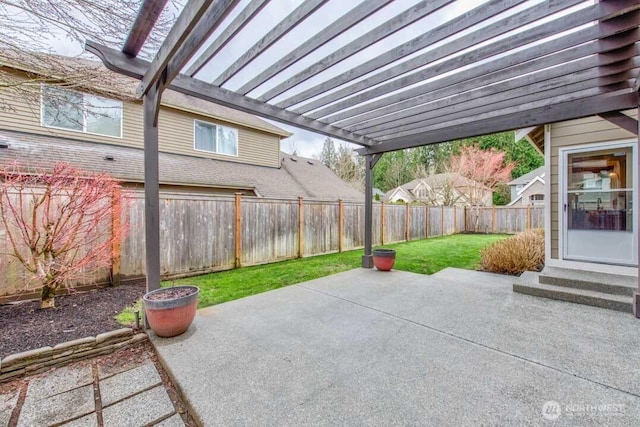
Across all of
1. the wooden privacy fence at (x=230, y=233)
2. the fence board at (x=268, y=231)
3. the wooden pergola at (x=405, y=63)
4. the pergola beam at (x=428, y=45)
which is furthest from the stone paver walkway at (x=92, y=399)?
the fence board at (x=268, y=231)

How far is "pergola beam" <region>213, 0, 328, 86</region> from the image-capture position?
7.49ft

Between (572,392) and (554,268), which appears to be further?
(554,268)

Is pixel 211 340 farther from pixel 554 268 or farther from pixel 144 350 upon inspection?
pixel 554 268

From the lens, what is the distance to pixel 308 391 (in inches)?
83.7

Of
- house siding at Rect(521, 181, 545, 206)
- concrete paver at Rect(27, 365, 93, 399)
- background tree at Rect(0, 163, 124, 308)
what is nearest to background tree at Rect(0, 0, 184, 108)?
background tree at Rect(0, 163, 124, 308)

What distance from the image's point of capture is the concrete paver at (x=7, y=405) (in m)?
1.92

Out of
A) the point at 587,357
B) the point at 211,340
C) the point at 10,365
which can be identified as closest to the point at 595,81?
the point at 587,357

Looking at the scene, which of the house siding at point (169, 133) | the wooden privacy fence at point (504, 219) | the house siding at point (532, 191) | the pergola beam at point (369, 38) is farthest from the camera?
the house siding at point (532, 191)

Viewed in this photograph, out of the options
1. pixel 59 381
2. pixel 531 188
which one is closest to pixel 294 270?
pixel 59 381

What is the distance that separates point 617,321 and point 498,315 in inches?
52.4

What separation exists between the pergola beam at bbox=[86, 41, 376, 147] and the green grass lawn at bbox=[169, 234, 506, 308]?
288cm

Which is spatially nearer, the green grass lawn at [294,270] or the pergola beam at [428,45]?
the pergola beam at [428,45]

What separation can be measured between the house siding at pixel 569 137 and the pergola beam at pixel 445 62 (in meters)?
3.13

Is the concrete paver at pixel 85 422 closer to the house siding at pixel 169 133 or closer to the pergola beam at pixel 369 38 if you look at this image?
the pergola beam at pixel 369 38
